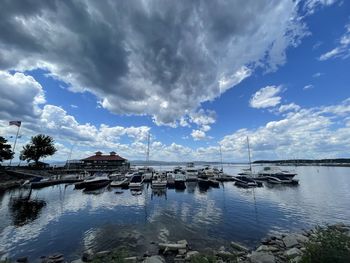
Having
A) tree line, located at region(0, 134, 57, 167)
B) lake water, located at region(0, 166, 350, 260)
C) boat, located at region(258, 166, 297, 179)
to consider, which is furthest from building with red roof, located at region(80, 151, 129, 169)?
boat, located at region(258, 166, 297, 179)

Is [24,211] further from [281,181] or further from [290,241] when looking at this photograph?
[281,181]

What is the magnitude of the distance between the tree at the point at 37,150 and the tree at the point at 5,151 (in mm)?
15492

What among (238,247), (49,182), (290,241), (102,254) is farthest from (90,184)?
(290,241)

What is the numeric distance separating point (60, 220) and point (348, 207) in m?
43.8

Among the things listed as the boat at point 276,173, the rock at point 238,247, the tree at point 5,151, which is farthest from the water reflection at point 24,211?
the boat at point 276,173

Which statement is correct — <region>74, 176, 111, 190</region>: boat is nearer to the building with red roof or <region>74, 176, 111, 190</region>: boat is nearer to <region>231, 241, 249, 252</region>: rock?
the building with red roof

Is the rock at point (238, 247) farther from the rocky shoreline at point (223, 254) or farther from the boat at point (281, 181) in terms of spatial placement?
the boat at point (281, 181)

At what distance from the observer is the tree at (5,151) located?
65.1 meters

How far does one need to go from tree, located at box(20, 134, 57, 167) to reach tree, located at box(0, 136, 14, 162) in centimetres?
1549

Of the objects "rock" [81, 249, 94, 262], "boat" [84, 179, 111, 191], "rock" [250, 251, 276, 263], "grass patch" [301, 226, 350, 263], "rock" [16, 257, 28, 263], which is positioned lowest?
"rock" [16, 257, 28, 263]

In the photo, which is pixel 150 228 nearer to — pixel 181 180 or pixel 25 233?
pixel 25 233

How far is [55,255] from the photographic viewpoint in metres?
16.4

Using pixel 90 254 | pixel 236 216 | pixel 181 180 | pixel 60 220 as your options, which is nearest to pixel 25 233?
pixel 60 220

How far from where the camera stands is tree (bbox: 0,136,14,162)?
6506 cm
